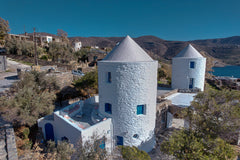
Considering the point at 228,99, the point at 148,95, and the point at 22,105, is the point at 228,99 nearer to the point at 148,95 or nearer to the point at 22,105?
the point at 148,95

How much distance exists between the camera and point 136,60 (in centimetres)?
912

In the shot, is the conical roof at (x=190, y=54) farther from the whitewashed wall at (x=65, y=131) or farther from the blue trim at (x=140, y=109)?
the whitewashed wall at (x=65, y=131)

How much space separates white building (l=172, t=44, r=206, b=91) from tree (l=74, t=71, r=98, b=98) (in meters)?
10.8

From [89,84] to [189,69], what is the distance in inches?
514

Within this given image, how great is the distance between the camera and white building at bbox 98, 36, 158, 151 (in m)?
9.09

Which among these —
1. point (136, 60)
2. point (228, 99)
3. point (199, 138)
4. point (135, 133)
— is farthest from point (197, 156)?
point (136, 60)

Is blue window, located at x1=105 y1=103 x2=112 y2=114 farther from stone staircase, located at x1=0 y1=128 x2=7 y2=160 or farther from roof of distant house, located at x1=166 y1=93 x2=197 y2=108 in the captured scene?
roof of distant house, located at x1=166 y1=93 x2=197 y2=108

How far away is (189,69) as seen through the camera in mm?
17641

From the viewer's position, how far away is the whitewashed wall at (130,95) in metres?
9.06

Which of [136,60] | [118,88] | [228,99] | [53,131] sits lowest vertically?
[53,131]

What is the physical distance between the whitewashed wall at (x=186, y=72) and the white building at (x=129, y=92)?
32.1 feet

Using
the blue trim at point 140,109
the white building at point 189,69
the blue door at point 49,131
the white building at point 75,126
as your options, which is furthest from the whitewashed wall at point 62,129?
the white building at point 189,69

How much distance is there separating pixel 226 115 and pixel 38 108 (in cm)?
1320

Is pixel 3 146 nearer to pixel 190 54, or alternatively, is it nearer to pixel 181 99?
pixel 181 99
